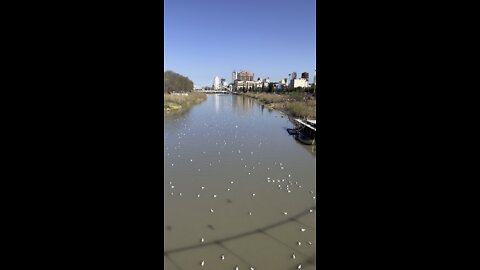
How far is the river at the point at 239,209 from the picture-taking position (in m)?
3.97

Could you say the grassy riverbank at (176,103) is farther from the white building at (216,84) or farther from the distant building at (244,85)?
the white building at (216,84)

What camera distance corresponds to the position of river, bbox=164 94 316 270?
3973 millimetres

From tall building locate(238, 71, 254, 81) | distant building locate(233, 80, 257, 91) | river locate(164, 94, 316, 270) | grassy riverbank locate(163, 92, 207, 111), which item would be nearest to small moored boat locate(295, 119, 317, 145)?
river locate(164, 94, 316, 270)

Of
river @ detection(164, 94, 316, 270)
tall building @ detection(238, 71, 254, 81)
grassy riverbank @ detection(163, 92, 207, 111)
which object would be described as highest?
tall building @ detection(238, 71, 254, 81)

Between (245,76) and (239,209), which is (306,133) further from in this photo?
(245,76)

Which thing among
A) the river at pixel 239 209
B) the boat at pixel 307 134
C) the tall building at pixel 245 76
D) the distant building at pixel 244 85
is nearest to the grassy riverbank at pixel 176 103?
the boat at pixel 307 134

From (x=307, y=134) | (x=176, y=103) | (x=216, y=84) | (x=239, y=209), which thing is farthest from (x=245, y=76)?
(x=239, y=209)

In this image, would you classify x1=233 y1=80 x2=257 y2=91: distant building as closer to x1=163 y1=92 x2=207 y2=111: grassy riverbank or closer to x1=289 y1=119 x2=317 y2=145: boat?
x1=163 y1=92 x2=207 y2=111: grassy riverbank
